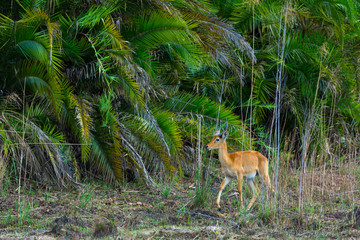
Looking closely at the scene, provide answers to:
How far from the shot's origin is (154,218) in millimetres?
7238

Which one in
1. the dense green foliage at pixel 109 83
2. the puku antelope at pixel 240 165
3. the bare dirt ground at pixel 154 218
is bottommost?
the bare dirt ground at pixel 154 218

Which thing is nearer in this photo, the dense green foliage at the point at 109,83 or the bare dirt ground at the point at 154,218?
the bare dirt ground at the point at 154,218

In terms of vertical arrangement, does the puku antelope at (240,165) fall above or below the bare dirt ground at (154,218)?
above

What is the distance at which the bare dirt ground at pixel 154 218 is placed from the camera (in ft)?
20.4

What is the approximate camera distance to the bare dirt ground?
621cm

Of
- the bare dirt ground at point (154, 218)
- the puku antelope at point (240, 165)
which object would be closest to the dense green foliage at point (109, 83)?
the puku antelope at point (240, 165)

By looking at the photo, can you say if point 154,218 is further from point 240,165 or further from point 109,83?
point 109,83

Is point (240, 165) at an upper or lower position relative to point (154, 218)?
upper

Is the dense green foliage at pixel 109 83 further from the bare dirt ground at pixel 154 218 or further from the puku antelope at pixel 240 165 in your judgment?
the bare dirt ground at pixel 154 218

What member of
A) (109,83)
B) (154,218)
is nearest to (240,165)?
(154,218)

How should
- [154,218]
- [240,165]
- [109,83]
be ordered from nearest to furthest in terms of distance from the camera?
[154,218] < [240,165] < [109,83]

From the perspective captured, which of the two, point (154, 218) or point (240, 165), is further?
point (240, 165)

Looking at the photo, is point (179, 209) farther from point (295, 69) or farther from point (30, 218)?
point (295, 69)

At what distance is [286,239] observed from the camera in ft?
20.2
